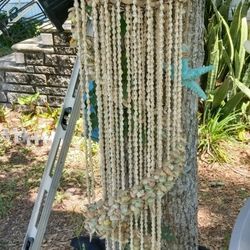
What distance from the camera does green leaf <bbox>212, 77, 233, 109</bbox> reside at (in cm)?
384

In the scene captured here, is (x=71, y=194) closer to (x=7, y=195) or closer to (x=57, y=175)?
(x=7, y=195)

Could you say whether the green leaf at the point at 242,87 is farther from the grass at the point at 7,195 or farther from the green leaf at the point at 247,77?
the grass at the point at 7,195

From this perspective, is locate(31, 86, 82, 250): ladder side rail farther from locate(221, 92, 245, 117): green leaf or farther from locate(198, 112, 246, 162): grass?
locate(221, 92, 245, 117): green leaf

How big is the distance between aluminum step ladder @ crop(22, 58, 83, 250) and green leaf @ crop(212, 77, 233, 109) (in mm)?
2169

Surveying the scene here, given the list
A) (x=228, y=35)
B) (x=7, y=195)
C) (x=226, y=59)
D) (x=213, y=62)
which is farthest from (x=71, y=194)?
(x=228, y=35)

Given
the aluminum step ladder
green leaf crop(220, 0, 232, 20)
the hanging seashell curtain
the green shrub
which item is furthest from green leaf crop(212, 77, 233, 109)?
the hanging seashell curtain

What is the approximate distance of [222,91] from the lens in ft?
12.6

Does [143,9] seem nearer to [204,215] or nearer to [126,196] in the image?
[126,196]

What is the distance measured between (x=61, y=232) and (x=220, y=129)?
151 cm

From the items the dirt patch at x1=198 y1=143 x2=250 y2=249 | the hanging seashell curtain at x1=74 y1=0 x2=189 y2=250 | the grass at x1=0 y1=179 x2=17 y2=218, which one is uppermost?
the hanging seashell curtain at x1=74 y1=0 x2=189 y2=250

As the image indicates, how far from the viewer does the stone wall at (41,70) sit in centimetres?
425

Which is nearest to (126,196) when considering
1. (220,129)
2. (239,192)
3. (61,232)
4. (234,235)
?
(234,235)

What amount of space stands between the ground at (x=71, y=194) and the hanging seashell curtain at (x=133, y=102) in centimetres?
137

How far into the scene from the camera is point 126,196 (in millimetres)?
1525
